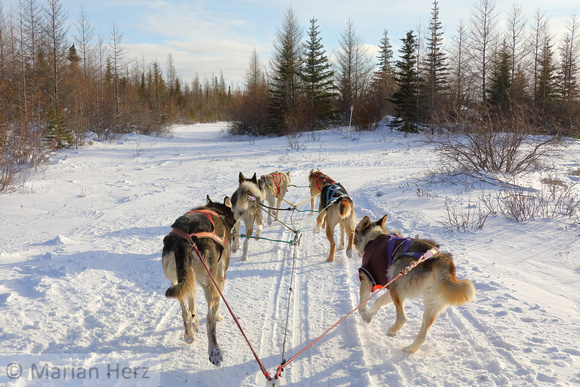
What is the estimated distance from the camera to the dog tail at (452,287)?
10.1 feet

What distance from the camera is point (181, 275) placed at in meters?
3.30

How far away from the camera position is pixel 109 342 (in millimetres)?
3576

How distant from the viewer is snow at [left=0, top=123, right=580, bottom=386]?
3.17 metres

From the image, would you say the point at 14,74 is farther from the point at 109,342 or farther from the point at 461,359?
the point at 461,359

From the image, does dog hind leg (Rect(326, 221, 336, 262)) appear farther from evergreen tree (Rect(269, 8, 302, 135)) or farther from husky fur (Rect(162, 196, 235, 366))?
evergreen tree (Rect(269, 8, 302, 135))

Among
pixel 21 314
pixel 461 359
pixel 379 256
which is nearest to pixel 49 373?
pixel 21 314

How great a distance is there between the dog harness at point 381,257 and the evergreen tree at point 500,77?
31624 mm

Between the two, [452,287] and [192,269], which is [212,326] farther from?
[452,287]

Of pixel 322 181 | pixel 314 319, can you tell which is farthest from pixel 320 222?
pixel 314 319

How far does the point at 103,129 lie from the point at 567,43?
1618 inches

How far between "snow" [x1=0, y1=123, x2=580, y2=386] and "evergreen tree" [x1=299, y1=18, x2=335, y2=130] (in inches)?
1050

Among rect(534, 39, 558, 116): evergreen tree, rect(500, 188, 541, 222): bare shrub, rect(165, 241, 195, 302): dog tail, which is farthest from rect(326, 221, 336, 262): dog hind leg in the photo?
rect(534, 39, 558, 116): evergreen tree

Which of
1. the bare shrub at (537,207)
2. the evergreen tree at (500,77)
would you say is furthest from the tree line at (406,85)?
the bare shrub at (537,207)

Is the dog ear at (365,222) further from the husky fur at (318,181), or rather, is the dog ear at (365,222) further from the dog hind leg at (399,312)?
the husky fur at (318,181)
